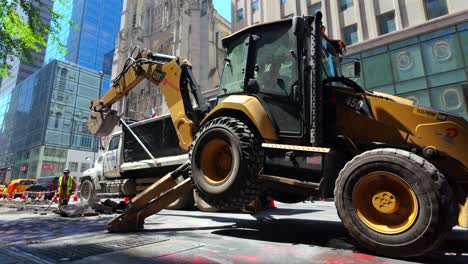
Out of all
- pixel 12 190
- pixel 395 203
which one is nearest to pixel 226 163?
pixel 395 203

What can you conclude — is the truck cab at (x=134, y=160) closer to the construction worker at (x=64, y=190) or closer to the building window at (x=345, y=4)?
the construction worker at (x=64, y=190)

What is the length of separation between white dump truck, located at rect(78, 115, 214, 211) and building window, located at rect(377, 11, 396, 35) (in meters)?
18.4

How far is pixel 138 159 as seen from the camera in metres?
10.1

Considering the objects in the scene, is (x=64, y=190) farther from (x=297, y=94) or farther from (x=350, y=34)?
(x=350, y=34)

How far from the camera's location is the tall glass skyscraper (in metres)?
81.4

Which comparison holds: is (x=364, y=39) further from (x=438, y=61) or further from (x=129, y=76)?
(x=129, y=76)

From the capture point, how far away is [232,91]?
5.57m

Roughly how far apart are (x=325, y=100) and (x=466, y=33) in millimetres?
17817

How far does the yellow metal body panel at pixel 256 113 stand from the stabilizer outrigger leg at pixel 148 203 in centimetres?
165

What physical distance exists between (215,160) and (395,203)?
291 cm

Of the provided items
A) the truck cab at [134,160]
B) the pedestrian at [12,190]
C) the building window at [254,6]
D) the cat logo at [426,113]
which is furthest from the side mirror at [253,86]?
the pedestrian at [12,190]

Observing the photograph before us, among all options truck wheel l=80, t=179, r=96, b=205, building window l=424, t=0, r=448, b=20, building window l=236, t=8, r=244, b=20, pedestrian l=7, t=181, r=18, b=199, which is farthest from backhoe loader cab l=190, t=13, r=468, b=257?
pedestrian l=7, t=181, r=18, b=199

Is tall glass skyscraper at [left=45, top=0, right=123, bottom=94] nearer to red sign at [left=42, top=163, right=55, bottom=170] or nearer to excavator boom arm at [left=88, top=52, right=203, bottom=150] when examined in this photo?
red sign at [left=42, top=163, right=55, bottom=170]

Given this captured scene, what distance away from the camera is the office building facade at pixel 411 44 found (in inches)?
661
